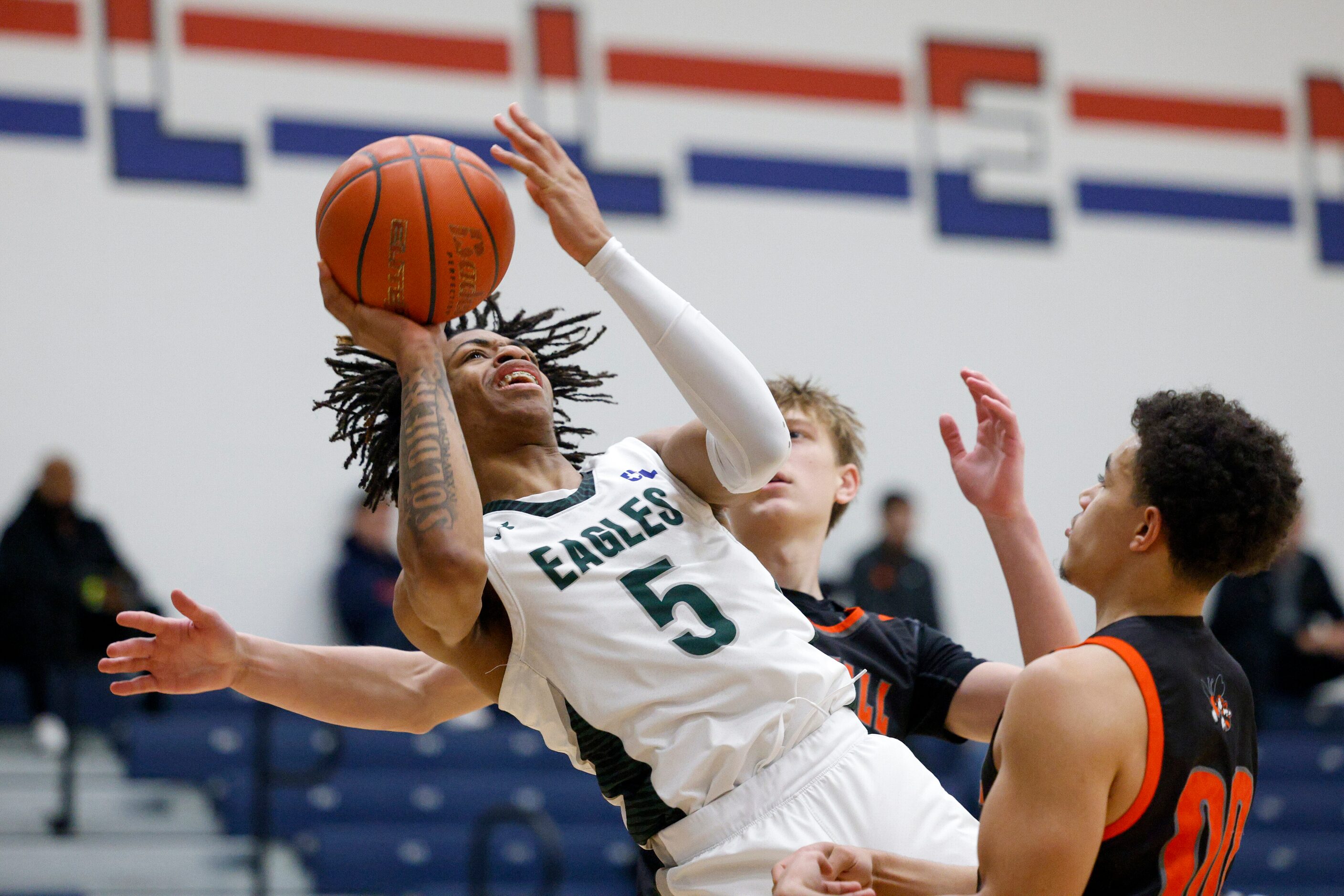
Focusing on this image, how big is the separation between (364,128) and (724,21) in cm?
260

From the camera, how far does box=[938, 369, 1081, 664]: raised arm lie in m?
3.02

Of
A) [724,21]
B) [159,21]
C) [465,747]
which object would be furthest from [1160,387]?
[159,21]

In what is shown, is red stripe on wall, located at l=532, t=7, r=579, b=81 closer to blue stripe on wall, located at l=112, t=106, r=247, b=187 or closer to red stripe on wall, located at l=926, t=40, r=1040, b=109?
blue stripe on wall, located at l=112, t=106, r=247, b=187

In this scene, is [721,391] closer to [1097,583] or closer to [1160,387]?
[1097,583]

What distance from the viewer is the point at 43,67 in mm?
8367

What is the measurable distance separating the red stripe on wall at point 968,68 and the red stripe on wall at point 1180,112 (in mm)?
422

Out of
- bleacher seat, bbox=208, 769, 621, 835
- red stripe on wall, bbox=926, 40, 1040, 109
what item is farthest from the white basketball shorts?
red stripe on wall, bbox=926, 40, 1040, 109

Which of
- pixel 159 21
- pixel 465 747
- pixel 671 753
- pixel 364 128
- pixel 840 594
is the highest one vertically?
pixel 159 21

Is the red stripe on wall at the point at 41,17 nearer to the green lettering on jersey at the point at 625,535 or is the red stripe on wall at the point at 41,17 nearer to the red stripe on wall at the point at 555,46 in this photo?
the red stripe on wall at the point at 555,46

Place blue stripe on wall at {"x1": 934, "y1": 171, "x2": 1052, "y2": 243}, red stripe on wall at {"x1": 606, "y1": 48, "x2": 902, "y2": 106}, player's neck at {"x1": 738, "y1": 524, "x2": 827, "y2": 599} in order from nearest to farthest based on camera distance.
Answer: player's neck at {"x1": 738, "y1": 524, "x2": 827, "y2": 599} → red stripe on wall at {"x1": 606, "y1": 48, "x2": 902, "y2": 106} → blue stripe on wall at {"x1": 934, "y1": 171, "x2": 1052, "y2": 243}

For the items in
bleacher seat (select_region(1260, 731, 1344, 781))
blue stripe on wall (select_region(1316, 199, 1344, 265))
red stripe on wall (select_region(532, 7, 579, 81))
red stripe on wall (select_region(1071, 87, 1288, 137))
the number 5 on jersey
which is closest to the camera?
the number 5 on jersey

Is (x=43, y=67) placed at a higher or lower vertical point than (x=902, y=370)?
higher

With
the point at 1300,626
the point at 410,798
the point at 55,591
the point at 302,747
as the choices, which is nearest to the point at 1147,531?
the point at 410,798

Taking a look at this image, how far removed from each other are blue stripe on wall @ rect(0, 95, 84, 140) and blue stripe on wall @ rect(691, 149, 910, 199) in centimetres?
383
